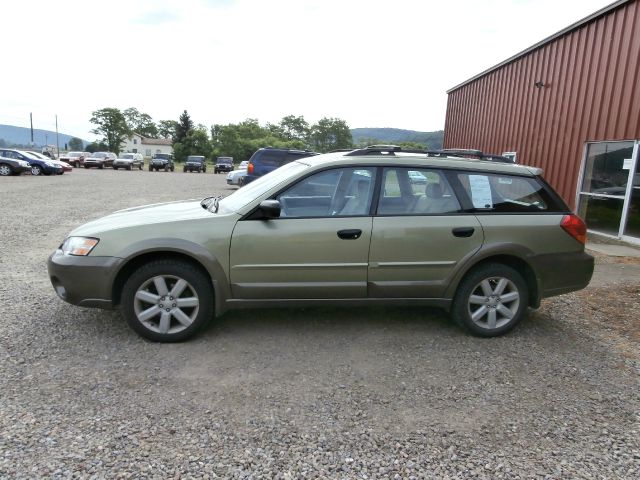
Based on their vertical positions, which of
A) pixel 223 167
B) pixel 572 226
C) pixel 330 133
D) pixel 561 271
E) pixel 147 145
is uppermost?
pixel 330 133

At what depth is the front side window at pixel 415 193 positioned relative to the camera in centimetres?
380

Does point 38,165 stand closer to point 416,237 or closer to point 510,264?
point 416,237

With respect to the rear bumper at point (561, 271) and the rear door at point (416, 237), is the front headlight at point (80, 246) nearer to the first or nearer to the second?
the rear door at point (416, 237)

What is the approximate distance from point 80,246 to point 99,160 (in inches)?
1631

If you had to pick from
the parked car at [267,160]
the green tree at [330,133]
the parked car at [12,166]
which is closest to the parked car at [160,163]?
the parked car at [12,166]

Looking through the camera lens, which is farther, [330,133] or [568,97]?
[330,133]

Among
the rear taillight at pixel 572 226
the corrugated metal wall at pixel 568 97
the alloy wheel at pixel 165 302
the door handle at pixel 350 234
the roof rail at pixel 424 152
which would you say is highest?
the corrugated metal wall at pixel 568 97

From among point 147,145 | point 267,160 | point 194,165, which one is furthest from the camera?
point 147,145

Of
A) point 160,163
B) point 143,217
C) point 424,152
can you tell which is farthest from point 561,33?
point 160,163

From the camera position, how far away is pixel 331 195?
12.5 ft

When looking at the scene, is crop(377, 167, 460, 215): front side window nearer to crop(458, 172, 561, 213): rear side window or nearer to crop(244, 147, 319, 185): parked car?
crop(458, 172, 561, 213): rear side window

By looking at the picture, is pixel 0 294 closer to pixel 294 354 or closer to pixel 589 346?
pixel 294 354

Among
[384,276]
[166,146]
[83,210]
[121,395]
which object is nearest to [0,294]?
[121,395]

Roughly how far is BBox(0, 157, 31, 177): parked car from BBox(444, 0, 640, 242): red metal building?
82.8ft
